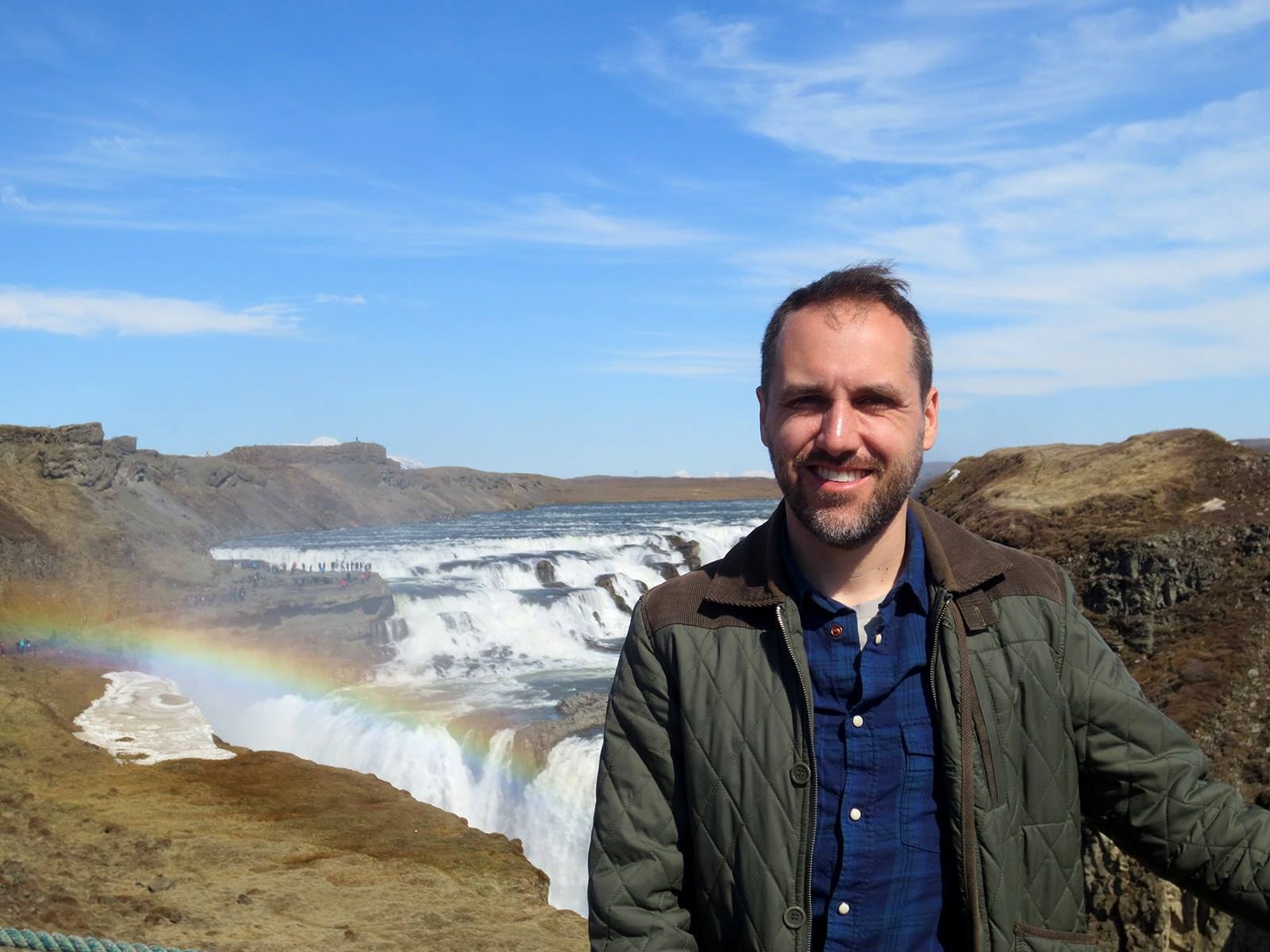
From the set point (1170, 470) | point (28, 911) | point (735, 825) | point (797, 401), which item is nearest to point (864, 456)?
point (797, 401)

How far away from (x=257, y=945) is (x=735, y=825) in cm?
736

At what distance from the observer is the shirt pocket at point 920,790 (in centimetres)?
195

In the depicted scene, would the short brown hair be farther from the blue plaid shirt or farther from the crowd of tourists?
the crowd of tourists

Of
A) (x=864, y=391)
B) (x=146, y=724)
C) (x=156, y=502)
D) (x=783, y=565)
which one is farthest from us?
(x=156, y=502)

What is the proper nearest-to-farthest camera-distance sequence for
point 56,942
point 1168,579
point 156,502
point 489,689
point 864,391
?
point 864,391 → point 56,942 → point 1168,579 → point 489,689 → point 156,502

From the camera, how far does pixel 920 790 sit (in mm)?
1961

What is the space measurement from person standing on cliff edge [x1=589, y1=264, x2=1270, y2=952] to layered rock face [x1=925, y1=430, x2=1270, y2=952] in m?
3.41

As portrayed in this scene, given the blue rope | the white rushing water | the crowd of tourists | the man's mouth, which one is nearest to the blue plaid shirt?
the man's mouth

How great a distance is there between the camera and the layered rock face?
17.2 feet

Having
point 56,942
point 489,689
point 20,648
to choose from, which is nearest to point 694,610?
point 56,942

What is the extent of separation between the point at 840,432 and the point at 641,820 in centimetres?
83

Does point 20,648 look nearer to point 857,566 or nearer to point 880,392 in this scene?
point 857,566

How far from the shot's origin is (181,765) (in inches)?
561

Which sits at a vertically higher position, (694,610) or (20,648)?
(694,610)
